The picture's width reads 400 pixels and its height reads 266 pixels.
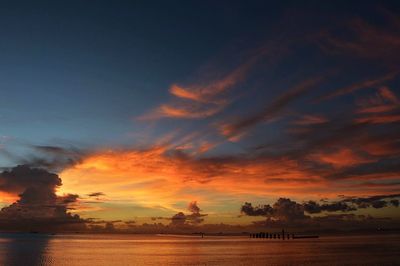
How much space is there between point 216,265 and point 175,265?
25.5 feet

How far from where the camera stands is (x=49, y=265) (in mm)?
75812

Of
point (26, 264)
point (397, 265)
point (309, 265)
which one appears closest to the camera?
point (397, 265)

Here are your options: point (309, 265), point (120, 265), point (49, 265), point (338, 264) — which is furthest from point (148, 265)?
point (338, 264)

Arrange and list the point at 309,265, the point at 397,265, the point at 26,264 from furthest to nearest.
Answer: the point at 26,264, the point at 309,265, the point at 397,265

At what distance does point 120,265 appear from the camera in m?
77.9

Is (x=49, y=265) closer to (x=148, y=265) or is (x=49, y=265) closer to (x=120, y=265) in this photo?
(x=120, y=265)

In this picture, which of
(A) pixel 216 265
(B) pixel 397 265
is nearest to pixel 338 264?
(B) pixel 397 265

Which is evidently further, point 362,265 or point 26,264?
point 26,264

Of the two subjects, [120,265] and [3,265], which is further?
[120,265]

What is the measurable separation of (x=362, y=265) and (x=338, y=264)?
167 inches

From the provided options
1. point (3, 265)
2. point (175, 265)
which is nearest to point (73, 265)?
point (3, 265)

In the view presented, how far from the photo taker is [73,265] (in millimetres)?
78062

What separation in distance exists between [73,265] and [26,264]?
825 cm

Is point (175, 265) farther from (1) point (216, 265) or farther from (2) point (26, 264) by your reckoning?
(2) point (26, 264)
